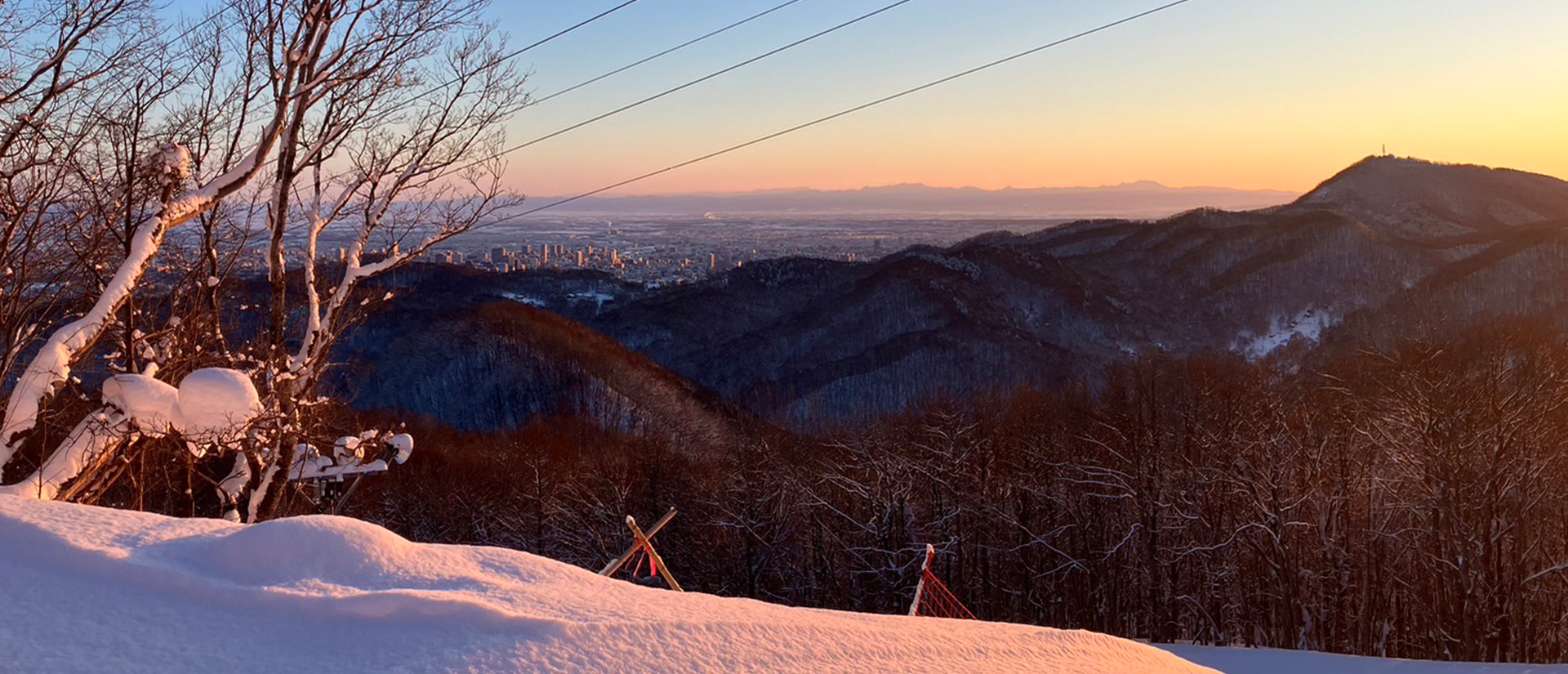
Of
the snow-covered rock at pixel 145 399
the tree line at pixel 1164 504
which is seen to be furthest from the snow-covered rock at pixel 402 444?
the tree line at pixel 1164 504

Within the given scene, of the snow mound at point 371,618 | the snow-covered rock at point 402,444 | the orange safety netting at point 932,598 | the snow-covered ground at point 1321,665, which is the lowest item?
the snow-covered ground at point 1321,665

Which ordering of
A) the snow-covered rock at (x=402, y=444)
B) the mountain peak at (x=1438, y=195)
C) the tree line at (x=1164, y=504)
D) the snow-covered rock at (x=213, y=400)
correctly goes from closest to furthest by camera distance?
the snow-covered rock at (x=213, y=400), the snow-covered rock at (x=402, y=444), the tree line at (x=1164, y=504), the mountain peak at (x=1438, y=195)

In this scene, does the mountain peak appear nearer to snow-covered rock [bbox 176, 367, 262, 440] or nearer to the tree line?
the tree line

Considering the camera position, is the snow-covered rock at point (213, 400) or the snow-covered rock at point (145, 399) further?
the snow-covered rock at point (145, 399)

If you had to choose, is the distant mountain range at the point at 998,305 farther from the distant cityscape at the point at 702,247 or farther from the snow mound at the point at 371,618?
the snow mound at the point at 371,618

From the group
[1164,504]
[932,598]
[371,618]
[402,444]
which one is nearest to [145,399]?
[402,444]

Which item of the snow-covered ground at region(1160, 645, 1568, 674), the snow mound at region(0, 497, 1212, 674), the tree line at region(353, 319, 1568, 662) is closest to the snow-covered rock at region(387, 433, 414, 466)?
the snow mound at region(0, 497, 1212, 674)

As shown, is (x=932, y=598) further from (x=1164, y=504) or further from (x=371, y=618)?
(x=1164, y=504)

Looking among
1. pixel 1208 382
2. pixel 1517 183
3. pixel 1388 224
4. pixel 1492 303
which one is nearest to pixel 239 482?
pixel 1208 382
